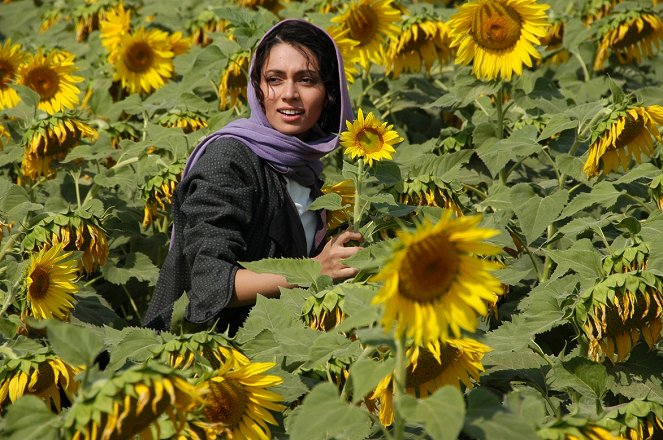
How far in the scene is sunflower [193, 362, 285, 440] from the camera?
1761 millimetres

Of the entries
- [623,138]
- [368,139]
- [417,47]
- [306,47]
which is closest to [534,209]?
[623,138]

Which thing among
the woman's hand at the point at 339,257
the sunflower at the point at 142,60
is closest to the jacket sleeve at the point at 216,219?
the woman's hand at the point at 339,257

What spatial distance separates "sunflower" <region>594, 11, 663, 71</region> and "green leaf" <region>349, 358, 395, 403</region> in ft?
7.37

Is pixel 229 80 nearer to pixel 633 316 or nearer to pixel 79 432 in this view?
pixel 633 316

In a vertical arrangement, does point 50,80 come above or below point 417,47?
below

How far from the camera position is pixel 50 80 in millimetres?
3645

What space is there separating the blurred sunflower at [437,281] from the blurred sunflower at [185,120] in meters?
1.90

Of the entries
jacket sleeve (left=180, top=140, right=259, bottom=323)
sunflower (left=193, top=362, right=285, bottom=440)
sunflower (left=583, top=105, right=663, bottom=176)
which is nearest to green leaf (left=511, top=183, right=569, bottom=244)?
sunflower (left=583, top=105, right=663, bottom=176)

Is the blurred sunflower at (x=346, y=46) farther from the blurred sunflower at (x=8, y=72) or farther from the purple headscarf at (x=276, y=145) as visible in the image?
the blurred sunflower at (x=8, y=72)

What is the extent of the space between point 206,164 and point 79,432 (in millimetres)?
1093

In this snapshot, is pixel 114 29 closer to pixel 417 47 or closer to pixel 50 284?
pixel 417 47

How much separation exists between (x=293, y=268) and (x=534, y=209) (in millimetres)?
783

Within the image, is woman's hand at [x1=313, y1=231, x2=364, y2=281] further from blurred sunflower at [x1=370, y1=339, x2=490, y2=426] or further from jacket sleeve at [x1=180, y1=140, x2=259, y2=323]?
blurred sunflower at [x1=370, y1=339, x2=490, y2=426]

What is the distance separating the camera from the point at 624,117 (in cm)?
265
